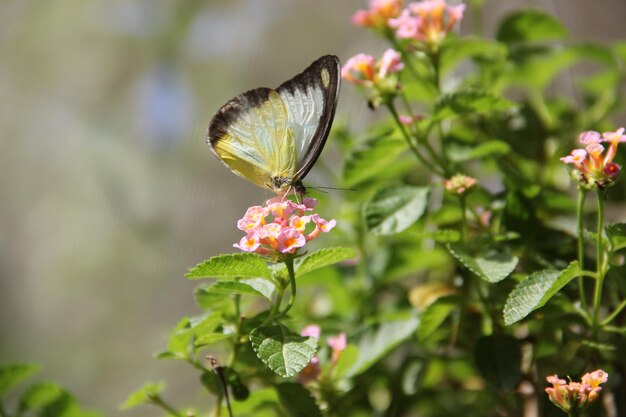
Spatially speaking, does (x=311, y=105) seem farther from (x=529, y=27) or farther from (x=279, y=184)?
(x=529, y=27)

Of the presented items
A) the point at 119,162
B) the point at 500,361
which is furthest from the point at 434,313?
the point at 119,162

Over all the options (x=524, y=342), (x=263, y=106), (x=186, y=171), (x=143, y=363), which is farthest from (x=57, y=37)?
(x=524, y=342)

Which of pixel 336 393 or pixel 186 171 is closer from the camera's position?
pixel 336 393

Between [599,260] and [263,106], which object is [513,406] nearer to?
[599,260]

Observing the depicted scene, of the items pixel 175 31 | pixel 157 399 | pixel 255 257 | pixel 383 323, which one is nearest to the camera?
pixel 255 257

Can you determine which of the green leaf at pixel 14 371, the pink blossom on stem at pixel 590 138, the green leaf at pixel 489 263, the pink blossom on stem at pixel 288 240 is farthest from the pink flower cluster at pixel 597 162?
the green leaf at pixel 14 371

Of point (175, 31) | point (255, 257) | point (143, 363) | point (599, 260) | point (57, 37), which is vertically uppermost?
point (57, 37)

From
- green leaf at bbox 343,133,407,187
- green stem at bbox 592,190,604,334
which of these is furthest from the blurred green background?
green stem at bbox 592,190,604,334
